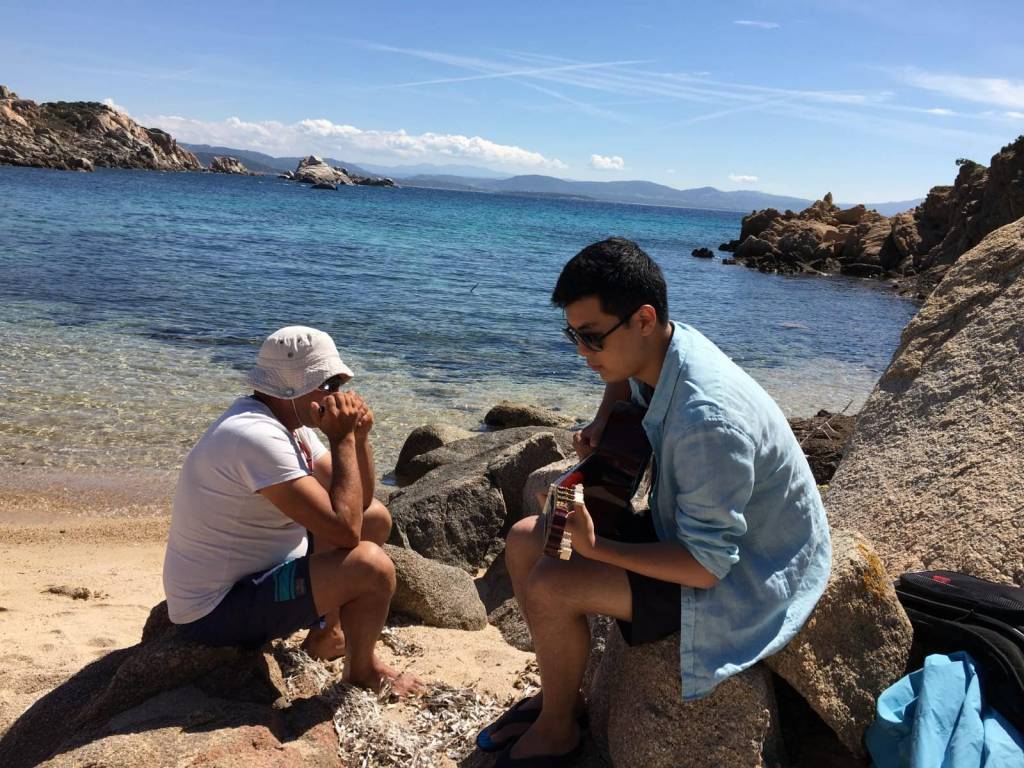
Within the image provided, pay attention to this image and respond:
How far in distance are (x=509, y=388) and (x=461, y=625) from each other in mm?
8511

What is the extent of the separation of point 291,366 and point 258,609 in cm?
98

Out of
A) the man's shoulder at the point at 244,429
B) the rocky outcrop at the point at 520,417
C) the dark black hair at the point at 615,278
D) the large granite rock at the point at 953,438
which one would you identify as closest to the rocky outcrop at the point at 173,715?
the man's shoulder at the point at 244,429

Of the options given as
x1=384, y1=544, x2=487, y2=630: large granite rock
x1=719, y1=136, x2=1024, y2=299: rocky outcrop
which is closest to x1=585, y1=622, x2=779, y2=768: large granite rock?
x1=384, y1=544, x2=487, y2=630: large granite rock

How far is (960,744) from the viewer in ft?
9.11

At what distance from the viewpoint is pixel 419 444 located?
9367 millimetres

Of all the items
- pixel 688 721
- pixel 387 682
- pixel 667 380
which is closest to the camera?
pixel 667 380

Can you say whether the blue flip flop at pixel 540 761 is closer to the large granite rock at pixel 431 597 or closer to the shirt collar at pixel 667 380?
the shirt collar at pixel 667 380

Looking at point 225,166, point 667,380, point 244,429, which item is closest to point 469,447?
point 244,429

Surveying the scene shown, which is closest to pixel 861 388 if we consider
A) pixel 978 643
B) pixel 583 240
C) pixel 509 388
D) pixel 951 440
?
pixel 509 388

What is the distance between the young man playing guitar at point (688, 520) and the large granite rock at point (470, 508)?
10.3 ft

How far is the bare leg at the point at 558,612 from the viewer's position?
115 inches

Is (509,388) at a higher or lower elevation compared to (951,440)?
lower

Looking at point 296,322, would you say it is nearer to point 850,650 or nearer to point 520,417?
point 520,417

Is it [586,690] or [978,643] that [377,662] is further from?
[978,643]
